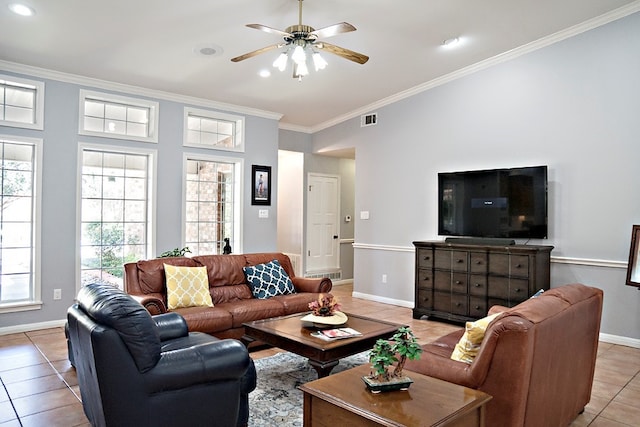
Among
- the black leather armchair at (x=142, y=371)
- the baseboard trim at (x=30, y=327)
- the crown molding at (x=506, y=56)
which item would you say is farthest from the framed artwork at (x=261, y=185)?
the black leather armchair at (x=142, y=371)

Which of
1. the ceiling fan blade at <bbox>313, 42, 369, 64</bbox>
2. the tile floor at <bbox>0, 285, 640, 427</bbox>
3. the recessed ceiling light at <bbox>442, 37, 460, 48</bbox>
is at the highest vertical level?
the recessed ceiling light at <bbox>442, 37, 460, 48</bbox>

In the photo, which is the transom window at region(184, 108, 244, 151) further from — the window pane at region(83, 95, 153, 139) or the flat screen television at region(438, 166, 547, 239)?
the flat screen television at region(438, 166, 547, 239)

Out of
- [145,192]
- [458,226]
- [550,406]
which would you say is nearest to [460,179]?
[458,226]

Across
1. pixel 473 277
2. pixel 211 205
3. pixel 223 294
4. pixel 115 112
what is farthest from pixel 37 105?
pixel 473 277

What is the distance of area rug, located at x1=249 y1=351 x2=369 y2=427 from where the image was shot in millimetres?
2703

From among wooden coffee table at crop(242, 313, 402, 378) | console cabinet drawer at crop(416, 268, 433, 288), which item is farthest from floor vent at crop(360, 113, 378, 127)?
wooden coffee table at crop(242, 313, 402, 378)

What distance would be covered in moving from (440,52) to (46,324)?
5657 mm

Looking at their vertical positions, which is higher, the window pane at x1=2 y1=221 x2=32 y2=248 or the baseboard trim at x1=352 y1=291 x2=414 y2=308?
the window pane at x1=2 y1=221 x2=32 y2=248

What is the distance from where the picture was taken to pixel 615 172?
4.46m

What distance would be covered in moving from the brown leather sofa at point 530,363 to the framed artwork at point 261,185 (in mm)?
4709

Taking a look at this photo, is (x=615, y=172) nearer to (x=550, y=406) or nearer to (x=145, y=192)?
(x=550, y=406)

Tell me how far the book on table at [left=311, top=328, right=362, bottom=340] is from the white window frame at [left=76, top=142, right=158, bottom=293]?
341 centimetres

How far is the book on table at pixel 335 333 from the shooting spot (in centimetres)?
310

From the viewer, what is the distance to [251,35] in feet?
14.4
